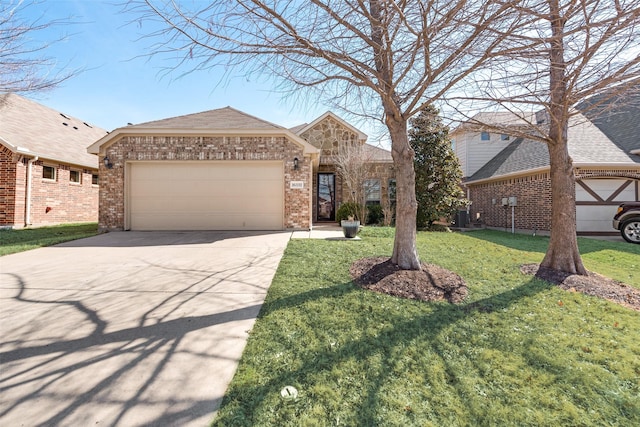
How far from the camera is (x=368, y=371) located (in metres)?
2.15

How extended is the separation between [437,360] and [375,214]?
10.3 meters

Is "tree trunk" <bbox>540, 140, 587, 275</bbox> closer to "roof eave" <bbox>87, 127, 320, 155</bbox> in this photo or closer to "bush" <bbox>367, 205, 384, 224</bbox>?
"roof eave" <bbox>87, 127, 320, 155</bbox>

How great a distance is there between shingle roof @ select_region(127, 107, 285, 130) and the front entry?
4643 millimetres

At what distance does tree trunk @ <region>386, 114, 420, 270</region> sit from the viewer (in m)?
4.40

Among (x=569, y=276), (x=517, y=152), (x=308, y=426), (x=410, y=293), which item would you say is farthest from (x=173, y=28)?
(x=517, y=152)

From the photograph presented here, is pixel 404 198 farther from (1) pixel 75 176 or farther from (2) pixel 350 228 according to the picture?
(1) pixel 75 176

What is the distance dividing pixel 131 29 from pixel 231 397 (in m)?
3.91

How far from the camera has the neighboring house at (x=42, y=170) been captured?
9891 mm

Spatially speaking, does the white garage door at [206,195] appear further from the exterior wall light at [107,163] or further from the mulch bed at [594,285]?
the mulch bed at [594,285]

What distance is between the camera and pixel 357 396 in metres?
1.89

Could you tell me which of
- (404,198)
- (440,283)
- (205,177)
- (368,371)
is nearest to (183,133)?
(205,177)

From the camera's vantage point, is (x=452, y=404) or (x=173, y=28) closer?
(x=452, y=404)

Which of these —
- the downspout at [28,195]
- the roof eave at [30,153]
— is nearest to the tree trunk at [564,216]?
the roof eave at [30,153]

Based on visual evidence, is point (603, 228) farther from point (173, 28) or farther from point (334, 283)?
point (173, 28)
